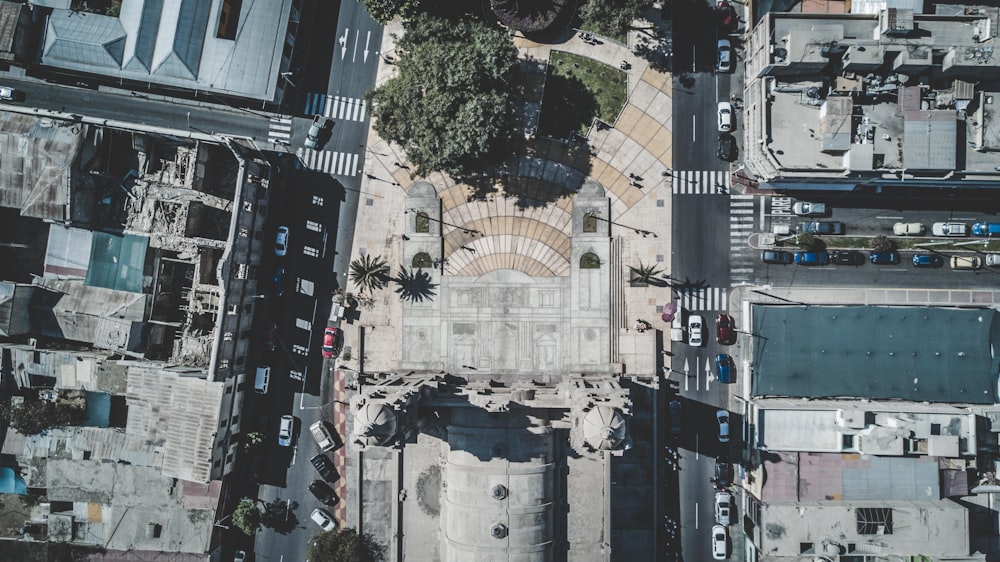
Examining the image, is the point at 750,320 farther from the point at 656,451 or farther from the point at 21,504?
the point at 21,504

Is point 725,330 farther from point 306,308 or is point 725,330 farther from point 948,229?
point 306,308

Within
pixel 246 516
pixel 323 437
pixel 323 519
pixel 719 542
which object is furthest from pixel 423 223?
pixel 719 542

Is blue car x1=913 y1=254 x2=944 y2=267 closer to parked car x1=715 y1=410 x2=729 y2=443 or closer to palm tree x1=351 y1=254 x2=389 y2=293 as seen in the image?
parked car x1=715 y1=410 x2=729 y2=443

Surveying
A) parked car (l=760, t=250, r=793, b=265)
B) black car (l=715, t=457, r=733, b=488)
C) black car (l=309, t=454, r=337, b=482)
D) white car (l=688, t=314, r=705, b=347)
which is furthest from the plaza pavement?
black car (l=715, t=457, r=733, b=488)

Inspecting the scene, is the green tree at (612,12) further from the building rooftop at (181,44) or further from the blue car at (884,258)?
the blue car at (884,258)

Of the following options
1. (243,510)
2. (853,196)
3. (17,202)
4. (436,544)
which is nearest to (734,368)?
(853,196)
